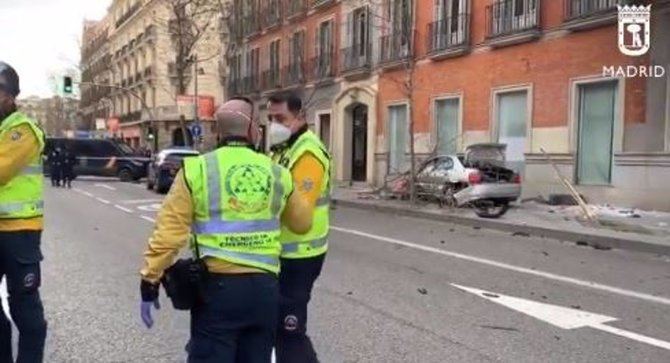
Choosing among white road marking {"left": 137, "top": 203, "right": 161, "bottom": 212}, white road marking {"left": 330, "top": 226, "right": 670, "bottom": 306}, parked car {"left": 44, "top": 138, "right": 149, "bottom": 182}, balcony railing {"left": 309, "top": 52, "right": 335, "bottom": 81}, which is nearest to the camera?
white road marking {"left": 330, "top": 226, "right": 670, "bottom": 306}

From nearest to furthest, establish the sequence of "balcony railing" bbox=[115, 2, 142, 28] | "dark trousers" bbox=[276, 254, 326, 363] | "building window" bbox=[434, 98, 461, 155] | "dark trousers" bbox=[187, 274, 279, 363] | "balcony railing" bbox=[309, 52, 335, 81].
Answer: "dark trousers" bbox=[187, 274, 279, 363], "dark trousers" bbox=[276, 254, 326, 363], "building window" bbox=[434, 98, 461, 155], "balcony railing" bbox=[309, 52, 335, 81], "balcony railing" bbox=[115, 2, 142, 28]

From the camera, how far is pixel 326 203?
4.49m

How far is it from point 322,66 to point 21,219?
29.9 metres

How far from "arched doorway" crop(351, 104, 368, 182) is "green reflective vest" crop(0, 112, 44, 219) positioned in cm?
2698

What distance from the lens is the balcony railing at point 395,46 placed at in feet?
89.2

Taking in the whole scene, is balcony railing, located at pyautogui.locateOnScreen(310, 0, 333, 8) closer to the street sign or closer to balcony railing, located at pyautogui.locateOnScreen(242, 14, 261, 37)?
balcony railing, located at pyautogui.locateOnScreen(242, 14, 261, 37)

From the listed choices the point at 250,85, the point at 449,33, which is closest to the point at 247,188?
the point at 449,33

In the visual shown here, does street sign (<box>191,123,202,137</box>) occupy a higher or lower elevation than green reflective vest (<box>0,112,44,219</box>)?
higher

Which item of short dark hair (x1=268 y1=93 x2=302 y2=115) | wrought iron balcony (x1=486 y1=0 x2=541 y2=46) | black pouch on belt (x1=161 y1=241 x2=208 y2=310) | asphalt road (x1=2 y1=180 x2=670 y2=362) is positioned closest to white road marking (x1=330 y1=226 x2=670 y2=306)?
asphalt road (x1=2 y1=180 x2=670 y2=362)

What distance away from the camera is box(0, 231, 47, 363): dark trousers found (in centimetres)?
428

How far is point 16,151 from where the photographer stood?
4.19 metres

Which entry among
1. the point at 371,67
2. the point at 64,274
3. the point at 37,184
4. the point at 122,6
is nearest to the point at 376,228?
the point at 64,274

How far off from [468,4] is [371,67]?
6.57 m

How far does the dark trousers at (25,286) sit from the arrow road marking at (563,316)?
4387 millimetres
